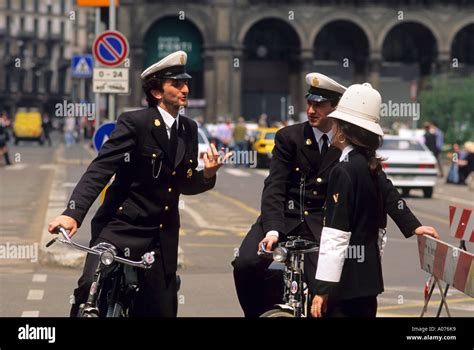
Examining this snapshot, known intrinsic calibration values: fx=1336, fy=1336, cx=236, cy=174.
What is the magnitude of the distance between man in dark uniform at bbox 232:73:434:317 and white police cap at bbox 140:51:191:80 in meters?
0.74

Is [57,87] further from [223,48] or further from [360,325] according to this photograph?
[360,325]

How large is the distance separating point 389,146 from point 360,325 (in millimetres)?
24248

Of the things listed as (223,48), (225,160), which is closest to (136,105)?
(223,48)

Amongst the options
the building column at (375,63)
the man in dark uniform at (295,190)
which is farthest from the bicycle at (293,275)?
the building column at (375,63)

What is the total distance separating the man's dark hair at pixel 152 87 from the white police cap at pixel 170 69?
0.02 metres

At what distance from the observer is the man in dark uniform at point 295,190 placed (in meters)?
7.55

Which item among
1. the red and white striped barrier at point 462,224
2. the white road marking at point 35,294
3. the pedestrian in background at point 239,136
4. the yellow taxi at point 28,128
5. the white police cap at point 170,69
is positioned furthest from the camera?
the yellow taxi at point 28,128

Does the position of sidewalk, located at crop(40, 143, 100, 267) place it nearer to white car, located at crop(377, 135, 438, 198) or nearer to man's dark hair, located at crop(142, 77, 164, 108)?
white car, located at crop(377, 135, 438, 198)

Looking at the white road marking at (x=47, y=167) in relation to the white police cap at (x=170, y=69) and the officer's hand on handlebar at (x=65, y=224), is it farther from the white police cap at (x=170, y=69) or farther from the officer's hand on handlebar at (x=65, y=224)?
the officer's hand on handlebar at (x=65, y=224)

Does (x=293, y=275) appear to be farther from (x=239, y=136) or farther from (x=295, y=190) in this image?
(x=239, y=136)

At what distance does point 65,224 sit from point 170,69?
44.1 inches

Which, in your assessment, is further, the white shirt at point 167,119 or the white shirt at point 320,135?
the white shirt at point 320,135

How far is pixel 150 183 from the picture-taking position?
7336 millimetres

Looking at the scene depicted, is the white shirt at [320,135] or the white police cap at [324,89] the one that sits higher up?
the white police cap at [324,89]
